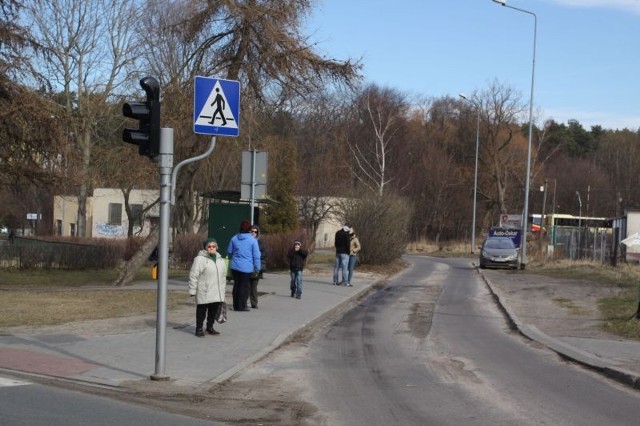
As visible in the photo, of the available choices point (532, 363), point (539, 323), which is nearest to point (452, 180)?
point (539, 323)

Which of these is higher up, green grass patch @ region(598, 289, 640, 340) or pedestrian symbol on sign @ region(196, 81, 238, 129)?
pedestrian symbol on sign @ region(196, 81, 238, 129)

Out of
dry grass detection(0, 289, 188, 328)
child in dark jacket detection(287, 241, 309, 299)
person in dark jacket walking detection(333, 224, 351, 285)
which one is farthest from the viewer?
person in dark jacket walking detection(333, 224, 351, 285)

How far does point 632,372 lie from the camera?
31.0 ft

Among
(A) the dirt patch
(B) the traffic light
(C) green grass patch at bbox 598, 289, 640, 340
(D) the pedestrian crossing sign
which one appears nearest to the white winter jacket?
(D) the pedestrian crossing sign

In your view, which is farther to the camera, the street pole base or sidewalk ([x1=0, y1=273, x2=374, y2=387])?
sidewalk ([x1=0, y1=273, x2=374, y2=387])

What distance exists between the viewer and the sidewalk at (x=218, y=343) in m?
9.25

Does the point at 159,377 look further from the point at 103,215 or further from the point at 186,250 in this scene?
the point at 103,215

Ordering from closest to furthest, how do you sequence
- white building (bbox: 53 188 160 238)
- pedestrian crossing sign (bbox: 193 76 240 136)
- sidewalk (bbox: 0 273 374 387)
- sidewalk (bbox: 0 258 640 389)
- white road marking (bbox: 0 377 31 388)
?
1. white road marking (bbox: 0 377 31 388)
2. sidewalk (bbox: 0 273 374 387)
3. sidewalk (bbox: 0 258 640 389)
4. pedestrian crossing sign (bbox: 193 76 240 136)
5. white building (bbox: 53 188 160 238)

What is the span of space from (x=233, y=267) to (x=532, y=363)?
606 centimetres

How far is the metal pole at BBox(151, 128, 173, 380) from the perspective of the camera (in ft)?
28.0

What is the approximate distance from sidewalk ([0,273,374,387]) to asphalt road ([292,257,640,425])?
0.80 m

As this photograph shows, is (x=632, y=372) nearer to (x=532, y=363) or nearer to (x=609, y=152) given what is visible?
(x=532, y=363)

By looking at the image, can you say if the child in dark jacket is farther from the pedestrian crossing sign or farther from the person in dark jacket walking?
the pedestrian crossing sign

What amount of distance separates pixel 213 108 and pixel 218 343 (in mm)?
3758
